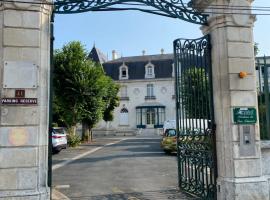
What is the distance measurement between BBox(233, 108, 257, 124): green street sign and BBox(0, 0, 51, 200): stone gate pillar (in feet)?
12.9

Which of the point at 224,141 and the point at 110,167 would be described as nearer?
the point at 224,141

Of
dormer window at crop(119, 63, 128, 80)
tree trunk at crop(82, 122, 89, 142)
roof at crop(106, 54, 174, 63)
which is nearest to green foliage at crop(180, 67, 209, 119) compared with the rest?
tree trunk at crop(82, 122, 89, 142)

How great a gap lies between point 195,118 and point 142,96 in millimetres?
43044

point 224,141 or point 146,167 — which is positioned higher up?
point 224,141

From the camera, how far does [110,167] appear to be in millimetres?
13586

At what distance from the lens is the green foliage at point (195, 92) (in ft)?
25.8

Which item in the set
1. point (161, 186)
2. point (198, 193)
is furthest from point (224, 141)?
point (161, 186)

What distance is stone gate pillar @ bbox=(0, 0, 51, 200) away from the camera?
5996 millimetres

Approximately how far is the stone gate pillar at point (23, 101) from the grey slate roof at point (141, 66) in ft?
144

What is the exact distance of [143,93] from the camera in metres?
51.3

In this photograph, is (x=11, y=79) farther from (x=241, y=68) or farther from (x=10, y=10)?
(x=241, y=68)

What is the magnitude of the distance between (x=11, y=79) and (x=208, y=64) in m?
4.33

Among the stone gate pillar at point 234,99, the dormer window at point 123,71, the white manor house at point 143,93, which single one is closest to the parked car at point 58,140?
the stone gate pillar at point 234,99

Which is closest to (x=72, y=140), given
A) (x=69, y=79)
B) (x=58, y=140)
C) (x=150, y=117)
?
(x=69, y=79)
